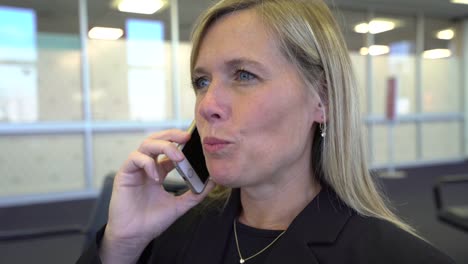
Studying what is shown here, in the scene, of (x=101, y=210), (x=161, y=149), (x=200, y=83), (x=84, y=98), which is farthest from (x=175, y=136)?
(x=84, y=98)

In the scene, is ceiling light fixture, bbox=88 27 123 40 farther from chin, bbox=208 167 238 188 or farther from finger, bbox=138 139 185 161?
chin, bbox=208 167 238 188

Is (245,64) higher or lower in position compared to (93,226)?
higher

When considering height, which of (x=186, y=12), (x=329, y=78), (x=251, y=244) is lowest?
(x=251, y=244)

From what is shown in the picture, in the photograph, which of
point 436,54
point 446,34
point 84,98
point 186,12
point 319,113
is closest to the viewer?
point 319,113

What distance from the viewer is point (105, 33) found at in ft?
20.0

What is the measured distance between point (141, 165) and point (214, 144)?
26 centimetres

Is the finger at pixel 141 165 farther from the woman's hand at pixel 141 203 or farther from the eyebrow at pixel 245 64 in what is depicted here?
the eyebrow at pixel 245 64

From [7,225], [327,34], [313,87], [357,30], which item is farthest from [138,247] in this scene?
[357,30]

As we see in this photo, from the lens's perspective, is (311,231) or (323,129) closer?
(311,231)

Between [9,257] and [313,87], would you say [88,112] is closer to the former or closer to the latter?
[9,257]

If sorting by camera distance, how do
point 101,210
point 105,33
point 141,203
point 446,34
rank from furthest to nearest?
1. point 446,34
2. point 105,33
3. point 101,210
4. point 141,203

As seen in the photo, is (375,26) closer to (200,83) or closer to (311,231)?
(200,83)

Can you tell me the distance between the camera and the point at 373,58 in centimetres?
812

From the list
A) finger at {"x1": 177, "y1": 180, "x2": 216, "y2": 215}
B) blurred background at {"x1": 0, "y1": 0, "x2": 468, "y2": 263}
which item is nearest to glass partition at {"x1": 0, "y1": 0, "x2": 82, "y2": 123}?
blurred background at {"x1": 0, "y1": 0, "x2": 468, "y2": 263}
